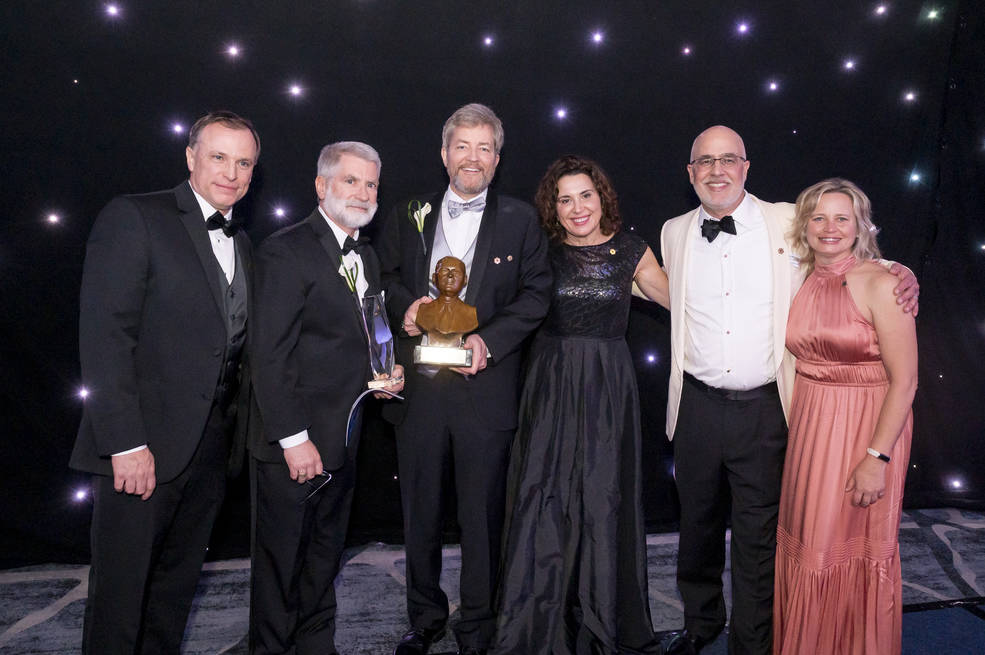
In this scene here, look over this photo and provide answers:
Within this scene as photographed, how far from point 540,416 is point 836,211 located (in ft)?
4.03

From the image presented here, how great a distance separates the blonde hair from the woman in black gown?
0.60m

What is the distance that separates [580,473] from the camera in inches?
91.1

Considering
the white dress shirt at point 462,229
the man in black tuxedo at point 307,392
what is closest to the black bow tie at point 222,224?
the man in black tuxedo at point 307,392

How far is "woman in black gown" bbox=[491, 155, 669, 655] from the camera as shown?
229cm

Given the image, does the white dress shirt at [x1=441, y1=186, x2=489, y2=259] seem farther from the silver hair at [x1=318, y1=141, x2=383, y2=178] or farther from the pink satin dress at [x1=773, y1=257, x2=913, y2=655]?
the pink satin dress at [x1=773, y1=257, x2=913, y2=655]

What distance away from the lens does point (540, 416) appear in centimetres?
235

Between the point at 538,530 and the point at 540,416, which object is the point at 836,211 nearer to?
the point at 540,416

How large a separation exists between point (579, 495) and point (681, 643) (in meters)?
0.73

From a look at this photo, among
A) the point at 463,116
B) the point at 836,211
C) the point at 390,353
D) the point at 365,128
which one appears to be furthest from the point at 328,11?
the point at 836,211

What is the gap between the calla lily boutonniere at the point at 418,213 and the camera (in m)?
2.30

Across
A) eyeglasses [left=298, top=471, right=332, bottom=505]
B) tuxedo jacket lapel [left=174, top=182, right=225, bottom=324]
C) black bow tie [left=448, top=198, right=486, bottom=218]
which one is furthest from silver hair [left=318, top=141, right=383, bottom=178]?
eyeglasses [left=298, top=471, right=332, bottom=505]

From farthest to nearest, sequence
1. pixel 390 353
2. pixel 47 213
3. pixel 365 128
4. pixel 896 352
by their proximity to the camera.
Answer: pixel 365 128, pixel 47 213, pixel 390 353, pixel 896 352

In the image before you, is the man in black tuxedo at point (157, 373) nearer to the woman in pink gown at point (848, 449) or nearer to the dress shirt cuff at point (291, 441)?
the dress shirt cuff at point (291, 441)

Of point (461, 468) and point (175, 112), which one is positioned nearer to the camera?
point (461, 468)
